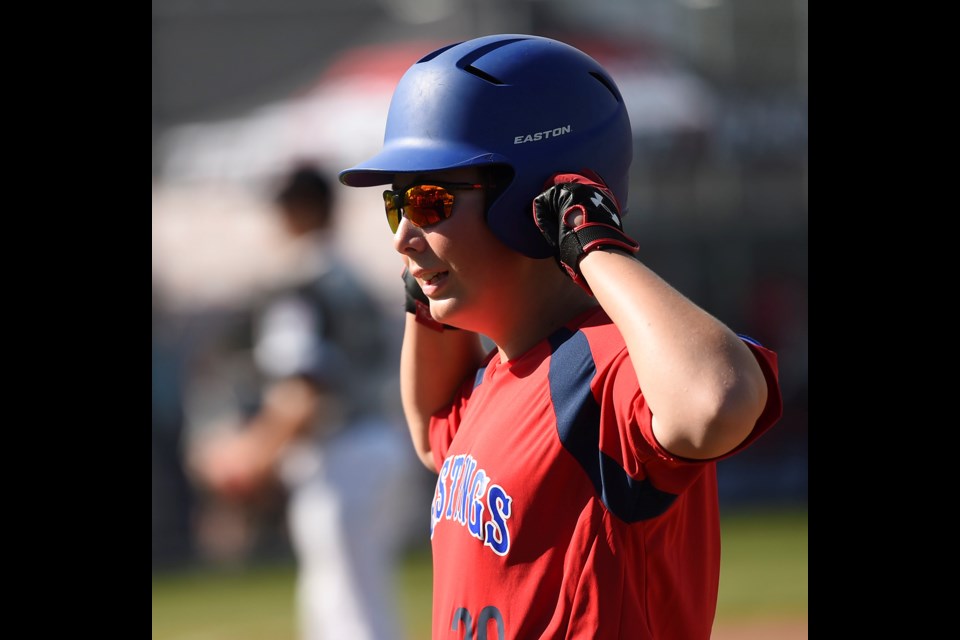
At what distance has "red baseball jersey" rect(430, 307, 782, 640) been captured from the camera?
2.52 meters

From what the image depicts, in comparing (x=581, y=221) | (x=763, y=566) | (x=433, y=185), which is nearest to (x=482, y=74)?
(x=433, y=185)

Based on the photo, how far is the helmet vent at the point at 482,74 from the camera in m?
2.83

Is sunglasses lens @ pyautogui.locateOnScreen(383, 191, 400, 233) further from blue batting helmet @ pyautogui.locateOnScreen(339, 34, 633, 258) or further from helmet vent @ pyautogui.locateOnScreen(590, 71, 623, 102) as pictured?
helmet vent @ pyautogui.locateOnScreen(590, 71, 623, 102)

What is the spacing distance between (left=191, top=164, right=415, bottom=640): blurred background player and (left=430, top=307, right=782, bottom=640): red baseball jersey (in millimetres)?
3701

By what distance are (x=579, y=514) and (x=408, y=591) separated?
30.4 ft

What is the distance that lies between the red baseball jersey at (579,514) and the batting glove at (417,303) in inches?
18.8

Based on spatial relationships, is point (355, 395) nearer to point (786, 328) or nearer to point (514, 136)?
point (514, 136)

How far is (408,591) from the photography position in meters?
11.6

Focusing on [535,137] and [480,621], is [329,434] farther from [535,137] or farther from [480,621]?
[535,137]

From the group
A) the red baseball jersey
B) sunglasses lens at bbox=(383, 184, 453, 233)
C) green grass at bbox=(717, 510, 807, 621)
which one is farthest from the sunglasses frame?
green grass at bbox=(717, 510, 807, 621)

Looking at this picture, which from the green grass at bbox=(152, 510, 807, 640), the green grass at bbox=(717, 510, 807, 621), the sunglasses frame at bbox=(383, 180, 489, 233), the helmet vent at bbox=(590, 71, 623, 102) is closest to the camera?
the sunglasses frame at bbox=(383, 180, 489, 233)
